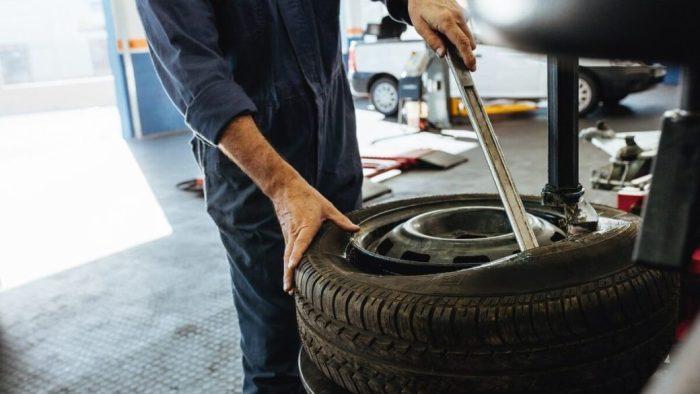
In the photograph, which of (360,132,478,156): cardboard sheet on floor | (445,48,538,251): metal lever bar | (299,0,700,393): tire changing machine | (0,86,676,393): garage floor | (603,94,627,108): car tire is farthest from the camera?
(603,94,627,108): car tire

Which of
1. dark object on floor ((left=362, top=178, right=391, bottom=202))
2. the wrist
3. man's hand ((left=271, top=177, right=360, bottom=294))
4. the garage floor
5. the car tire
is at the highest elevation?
the wrist

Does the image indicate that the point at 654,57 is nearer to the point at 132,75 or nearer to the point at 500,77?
the point at 500,77

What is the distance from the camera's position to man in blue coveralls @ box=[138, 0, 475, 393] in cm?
117

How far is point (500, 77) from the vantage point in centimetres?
700

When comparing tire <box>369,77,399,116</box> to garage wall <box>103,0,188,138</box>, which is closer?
garage wall <box>103,0,188,138</box>

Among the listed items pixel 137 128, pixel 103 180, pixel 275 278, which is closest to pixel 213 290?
pixel 275 278

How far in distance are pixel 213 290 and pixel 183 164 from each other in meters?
3.22

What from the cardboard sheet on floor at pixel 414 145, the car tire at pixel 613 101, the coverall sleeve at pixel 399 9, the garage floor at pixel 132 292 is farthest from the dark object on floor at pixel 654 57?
the car tire at pixel 613 101

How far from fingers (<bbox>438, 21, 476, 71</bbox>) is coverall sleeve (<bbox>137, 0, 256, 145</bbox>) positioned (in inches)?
15.5

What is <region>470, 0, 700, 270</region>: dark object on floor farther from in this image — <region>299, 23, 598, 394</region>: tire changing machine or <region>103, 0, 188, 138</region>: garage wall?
<region>103, 0, 188, 138</region>: garage wall

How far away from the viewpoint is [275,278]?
1492 millimetres

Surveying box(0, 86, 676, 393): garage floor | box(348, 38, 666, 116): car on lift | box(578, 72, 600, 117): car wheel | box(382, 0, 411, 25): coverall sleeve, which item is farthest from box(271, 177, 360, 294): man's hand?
box(578, 72, 600, 117): car wheel

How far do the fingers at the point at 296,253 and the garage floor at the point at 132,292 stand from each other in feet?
3.54

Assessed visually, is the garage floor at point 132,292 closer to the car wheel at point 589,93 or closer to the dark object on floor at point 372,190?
the dark object on floor at point 372,190
